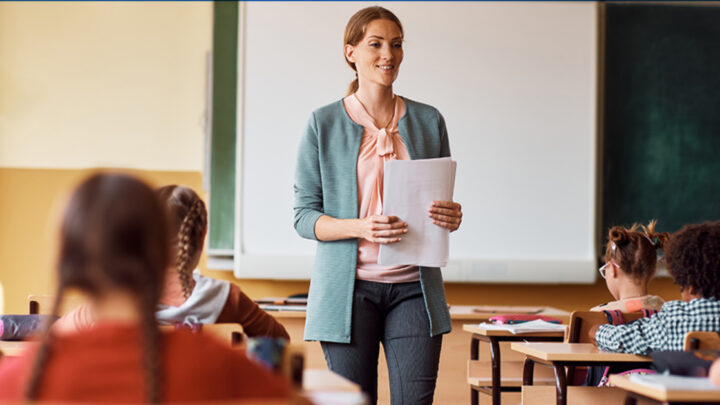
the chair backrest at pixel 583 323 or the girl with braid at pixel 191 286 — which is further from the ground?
the girl with braid at pixel 191 286

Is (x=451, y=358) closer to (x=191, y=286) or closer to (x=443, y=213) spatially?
(x=443, y=213)

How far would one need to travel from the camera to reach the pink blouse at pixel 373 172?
2.01 m

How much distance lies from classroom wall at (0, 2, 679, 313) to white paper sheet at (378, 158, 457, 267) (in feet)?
9.60

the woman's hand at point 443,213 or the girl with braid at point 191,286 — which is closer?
the girl with braid at point 191,286

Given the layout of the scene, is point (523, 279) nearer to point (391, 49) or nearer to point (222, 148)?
point (222, 148)

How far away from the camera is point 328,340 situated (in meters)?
1.98

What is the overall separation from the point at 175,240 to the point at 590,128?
11.9 feet

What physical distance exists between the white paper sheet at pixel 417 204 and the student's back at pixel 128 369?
3.33 feet

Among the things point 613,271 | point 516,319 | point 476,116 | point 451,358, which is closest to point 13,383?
point 613,271

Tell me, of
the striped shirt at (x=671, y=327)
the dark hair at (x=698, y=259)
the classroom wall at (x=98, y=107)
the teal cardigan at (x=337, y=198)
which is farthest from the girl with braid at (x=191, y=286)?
the classroom wall at (x=98, y=107)

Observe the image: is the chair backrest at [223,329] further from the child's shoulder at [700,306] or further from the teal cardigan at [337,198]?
the child's shoulder at [700,306]

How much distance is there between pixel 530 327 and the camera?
326 centimetres

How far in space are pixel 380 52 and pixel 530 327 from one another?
1629 mm

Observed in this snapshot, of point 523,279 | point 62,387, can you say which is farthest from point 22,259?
point 62,387
